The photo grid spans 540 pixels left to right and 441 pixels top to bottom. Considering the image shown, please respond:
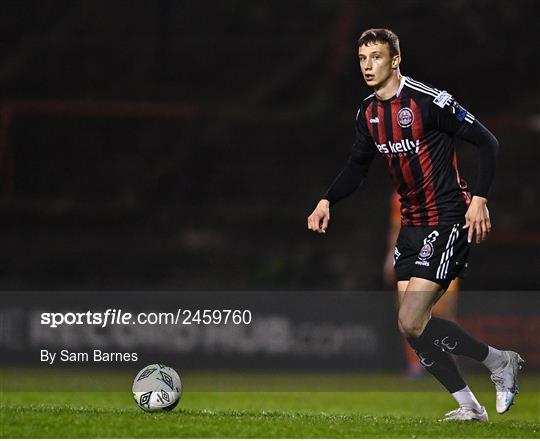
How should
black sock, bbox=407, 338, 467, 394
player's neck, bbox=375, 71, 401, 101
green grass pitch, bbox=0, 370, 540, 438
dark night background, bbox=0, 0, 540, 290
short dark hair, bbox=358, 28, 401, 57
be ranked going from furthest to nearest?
dark night background, bbox=0, 0, 540, 290
black sock, bbox=407, 338, 467, 394
player's neck, bbox=375, 71, 401, 101
short dark hair, bbox=358, 28, 401, 57
green grass pitch, bbox=0, 370, 540, 438

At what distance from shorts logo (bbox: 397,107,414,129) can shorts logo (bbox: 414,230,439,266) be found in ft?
1.82

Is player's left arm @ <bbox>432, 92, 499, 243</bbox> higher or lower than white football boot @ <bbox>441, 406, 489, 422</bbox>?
higher

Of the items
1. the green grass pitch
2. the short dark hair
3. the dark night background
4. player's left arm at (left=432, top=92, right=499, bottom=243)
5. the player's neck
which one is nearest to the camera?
the green grass pitch

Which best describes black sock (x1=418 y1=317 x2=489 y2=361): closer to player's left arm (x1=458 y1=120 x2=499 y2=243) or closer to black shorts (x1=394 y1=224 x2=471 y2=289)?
black shorts (x1=394 y1=224 x2=471 y2=289)

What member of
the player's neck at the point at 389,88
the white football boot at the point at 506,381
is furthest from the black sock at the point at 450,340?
the player's neck at the point at 389,88

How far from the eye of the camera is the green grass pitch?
5.77 metres

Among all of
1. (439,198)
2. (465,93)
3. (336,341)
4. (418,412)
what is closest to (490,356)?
(439,198)

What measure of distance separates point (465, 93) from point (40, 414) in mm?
12677

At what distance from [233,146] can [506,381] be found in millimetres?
10680

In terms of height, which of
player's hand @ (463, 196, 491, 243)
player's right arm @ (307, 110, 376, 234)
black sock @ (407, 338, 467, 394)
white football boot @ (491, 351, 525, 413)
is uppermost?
player's right arm @ (307, 110, 376, 234)

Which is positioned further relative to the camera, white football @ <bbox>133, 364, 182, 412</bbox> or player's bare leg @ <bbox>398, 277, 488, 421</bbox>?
white football @ <bbox>133, 364, 182, 412</bbox>

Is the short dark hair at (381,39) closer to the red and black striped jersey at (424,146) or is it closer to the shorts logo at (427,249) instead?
the red and black striped jersey at (424,146)

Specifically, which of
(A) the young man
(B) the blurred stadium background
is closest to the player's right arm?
(A) the young man

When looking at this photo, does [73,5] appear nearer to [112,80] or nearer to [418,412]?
[112,80]
